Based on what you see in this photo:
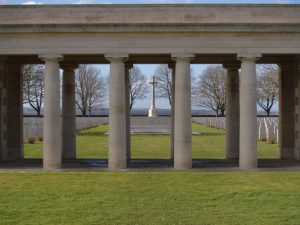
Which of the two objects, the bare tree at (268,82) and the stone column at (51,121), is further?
the bare tree at (268,82)

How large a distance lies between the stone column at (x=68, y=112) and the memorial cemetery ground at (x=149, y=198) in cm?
814

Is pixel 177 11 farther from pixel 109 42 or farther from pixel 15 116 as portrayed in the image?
pixel 15 116

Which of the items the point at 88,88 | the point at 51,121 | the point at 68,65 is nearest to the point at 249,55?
the point at 51,121

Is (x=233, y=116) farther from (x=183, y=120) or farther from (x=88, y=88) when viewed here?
(x=88, y=88)

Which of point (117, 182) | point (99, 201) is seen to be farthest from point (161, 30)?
point (99, 201)

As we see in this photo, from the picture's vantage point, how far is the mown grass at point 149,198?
779 inches

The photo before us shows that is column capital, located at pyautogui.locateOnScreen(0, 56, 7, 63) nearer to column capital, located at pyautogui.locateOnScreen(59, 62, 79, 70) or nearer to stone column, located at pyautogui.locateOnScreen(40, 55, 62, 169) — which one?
column capital, located at pyautogui.locateOnScreen(59, 62, 79, 70)

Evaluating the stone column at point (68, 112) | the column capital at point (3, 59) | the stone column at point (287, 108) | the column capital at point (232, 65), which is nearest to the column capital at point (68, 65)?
the stone column at point (68, 112)

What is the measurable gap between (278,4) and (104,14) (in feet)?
31.3

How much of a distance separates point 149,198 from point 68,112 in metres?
15.6

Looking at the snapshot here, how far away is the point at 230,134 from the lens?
3706 centimetres

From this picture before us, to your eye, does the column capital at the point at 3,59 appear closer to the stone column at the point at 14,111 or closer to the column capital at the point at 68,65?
the stone column at the point at 14,111

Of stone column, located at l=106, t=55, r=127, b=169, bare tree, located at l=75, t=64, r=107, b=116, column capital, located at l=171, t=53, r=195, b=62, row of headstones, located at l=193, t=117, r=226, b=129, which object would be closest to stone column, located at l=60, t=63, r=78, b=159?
stone column, located at l=106, t=55, r=127, b=169

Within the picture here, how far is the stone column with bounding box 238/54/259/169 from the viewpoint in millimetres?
30625
